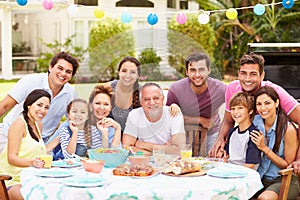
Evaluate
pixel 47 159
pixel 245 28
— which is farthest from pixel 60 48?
pixel 47 159

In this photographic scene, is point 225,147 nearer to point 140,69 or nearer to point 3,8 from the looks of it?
point 140,69

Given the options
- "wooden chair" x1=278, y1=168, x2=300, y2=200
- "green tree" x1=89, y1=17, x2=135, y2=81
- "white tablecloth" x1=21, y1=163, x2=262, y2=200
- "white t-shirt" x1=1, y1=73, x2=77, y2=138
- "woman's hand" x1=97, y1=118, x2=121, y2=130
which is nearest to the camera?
"white tablecloth" x1=21, y1=163, x2=262, y2=200

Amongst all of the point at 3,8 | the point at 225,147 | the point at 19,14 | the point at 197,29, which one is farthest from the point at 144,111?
the point at 19,14

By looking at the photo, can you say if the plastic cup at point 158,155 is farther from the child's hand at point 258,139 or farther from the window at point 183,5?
the window at point 183,5

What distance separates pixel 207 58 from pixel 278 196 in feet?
3.68

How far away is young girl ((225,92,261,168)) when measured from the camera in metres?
3.88

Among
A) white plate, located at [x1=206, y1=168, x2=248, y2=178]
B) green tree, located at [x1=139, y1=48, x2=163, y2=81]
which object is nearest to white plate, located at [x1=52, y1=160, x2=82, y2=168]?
white plate, located at [x1=206, y1=168, x2=248, y2=178]

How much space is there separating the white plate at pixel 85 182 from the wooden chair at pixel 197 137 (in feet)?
4.37

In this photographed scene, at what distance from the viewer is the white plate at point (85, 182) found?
2920 mm

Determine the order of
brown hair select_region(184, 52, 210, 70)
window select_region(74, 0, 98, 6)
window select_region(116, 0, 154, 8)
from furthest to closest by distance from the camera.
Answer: window select_region(74, 0, 98, 6)
window select_region(116, 0, 154, 8)
brown hair select_region(184, 52, 210, 70)

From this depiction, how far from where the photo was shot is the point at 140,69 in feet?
13.8

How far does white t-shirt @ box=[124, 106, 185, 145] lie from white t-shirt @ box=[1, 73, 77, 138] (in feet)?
2.84

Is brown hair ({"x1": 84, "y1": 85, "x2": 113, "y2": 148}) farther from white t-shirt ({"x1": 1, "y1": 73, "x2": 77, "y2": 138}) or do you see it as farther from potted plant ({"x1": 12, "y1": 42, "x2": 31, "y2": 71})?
potted plant ({"x1": 12, "y1": 42, "x2": 31, "y2": 71})

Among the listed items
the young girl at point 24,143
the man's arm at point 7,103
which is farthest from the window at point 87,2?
the young girl at point 24,143
